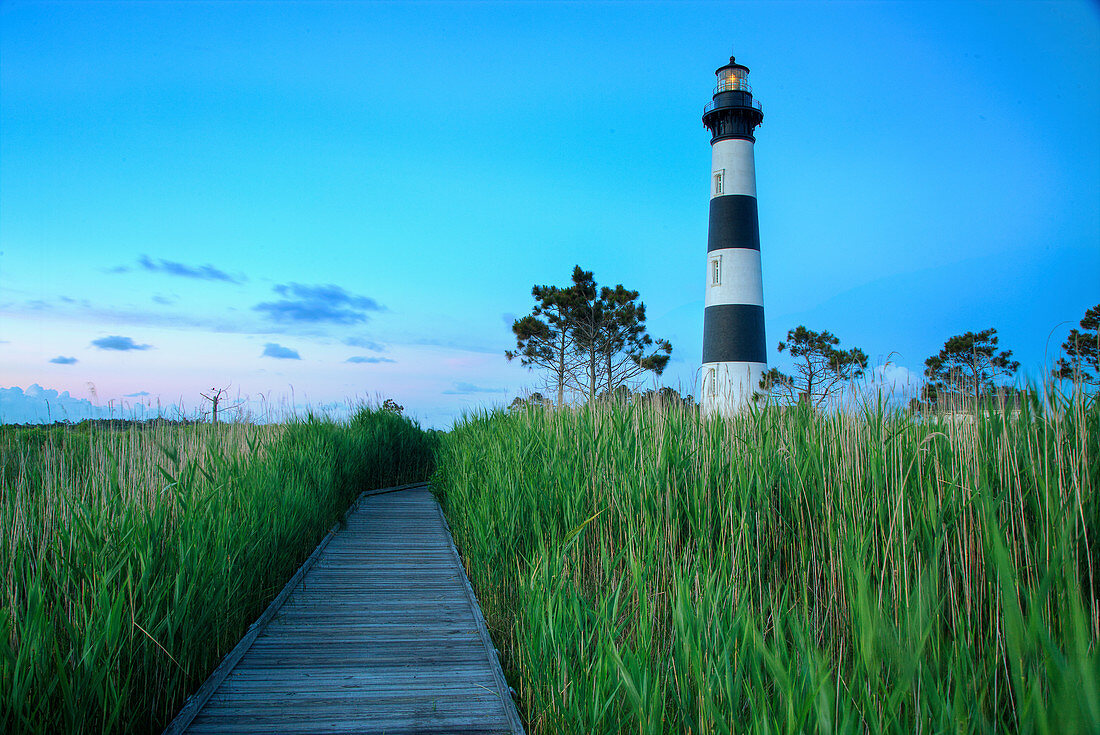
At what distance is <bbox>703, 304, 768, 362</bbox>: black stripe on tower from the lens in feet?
49.4

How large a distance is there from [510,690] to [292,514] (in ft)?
8.59

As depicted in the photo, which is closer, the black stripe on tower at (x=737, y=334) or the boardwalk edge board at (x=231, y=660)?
the boardwalk edge board at (x=231, y=660)

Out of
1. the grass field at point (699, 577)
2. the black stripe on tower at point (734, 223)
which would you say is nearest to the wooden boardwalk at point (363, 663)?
the grass field at point (699, 577)

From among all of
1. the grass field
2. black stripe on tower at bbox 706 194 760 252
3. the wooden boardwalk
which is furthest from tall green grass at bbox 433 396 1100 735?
black stripe on tower at bbox 706 194 760 252

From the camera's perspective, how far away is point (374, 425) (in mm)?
9969

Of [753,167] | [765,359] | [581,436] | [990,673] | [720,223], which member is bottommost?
[990,673]

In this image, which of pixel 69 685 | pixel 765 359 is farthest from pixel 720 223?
pixel 69 685

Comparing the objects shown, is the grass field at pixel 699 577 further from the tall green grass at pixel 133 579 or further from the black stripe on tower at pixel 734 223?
the black stripe on tower at pixel 734 223

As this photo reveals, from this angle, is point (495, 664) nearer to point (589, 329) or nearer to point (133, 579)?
point (133, 579)

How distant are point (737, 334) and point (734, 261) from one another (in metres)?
1.87

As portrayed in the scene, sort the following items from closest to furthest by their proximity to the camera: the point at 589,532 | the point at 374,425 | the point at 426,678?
the point at 426,678
the point at 589,532
the point at 374,425

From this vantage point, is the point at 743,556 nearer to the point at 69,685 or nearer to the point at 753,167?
the point at 69,685

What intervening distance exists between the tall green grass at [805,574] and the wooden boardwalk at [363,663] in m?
0.23

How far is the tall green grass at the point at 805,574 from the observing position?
129cm
